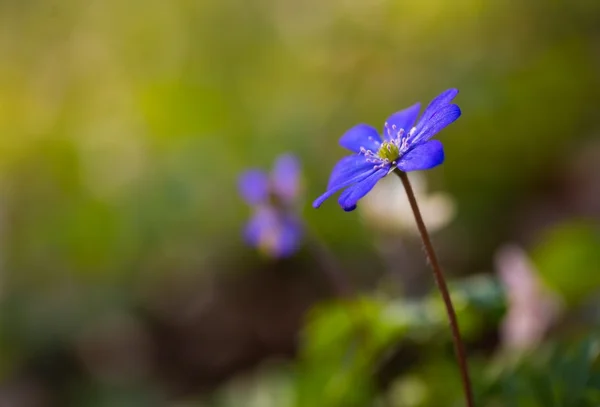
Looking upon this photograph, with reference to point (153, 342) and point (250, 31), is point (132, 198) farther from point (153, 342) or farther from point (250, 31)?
point (250, 31)

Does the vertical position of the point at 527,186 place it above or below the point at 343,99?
below

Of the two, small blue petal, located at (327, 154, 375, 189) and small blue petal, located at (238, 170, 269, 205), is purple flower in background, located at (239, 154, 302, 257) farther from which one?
small blue petal, located at (327, 154, 375, 189)

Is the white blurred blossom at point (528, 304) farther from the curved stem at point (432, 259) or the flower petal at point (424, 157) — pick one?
the flower petal at point (424, 157)

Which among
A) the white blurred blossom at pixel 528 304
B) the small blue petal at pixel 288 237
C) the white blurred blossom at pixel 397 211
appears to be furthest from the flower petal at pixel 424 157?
the white blurred blossom at pixel 397 211

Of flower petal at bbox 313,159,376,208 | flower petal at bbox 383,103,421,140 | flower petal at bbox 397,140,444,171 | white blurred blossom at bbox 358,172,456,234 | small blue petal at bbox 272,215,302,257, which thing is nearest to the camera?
flower petal at bbox 397,140,444,171

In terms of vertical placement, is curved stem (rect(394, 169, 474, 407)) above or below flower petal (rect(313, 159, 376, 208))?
below

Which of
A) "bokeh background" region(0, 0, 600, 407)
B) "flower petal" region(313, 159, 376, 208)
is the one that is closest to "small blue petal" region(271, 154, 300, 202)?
"bokeh background" region(0, 0, 600, 407)

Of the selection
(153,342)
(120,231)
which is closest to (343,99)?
(120,231)
